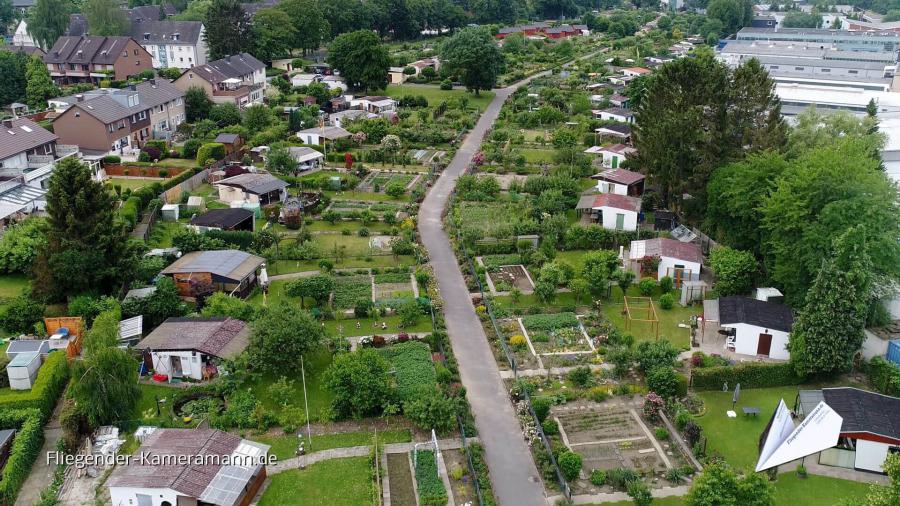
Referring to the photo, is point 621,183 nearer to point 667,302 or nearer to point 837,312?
point 667,302

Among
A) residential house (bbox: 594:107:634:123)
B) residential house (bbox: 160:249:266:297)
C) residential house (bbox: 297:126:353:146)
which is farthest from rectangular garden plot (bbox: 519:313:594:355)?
residential house (bbox: 594:107:634:123)

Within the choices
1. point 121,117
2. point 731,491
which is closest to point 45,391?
point 731,491

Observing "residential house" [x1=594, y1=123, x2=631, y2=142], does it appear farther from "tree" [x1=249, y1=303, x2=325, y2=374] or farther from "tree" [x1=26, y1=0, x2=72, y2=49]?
"tree" [x1=26, y1=0, x2=72, y2=49]

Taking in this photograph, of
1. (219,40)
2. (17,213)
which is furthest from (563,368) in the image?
(219,40)

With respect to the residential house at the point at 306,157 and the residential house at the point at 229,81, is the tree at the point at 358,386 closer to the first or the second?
the residential house at the point at 306,157

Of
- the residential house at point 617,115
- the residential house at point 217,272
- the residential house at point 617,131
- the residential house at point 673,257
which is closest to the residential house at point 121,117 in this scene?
the residential house at point 217,272

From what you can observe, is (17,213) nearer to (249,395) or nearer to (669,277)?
(249,395)
